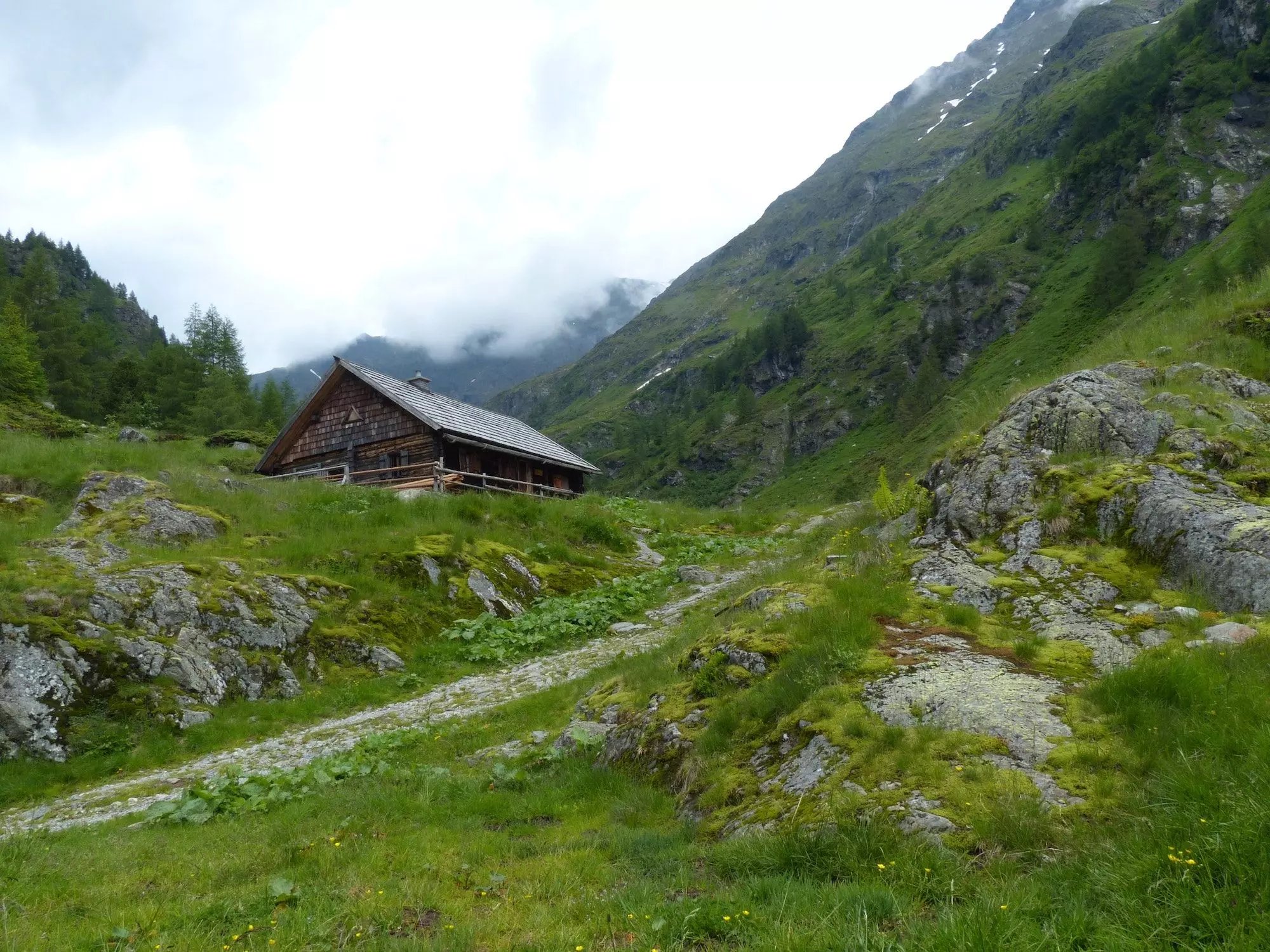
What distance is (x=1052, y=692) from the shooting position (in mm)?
6707

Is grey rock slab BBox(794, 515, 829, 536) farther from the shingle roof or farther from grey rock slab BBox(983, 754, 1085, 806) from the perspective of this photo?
grey rock slab BBox(983, 754, 1085, 806)

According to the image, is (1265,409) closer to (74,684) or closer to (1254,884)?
(1254,884)

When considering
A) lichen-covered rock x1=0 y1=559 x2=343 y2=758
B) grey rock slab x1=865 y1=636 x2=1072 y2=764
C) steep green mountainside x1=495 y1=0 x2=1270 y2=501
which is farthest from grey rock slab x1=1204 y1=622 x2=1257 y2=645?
steep green mountainside x1=495 y1=0 x2=1270 y2=501

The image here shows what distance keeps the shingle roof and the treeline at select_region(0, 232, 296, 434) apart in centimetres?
2719

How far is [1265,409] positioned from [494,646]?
55.0 feet

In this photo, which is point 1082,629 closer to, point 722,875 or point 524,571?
point 722,875

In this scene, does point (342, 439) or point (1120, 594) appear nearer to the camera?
point (1120, 594)

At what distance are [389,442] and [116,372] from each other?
152 ft

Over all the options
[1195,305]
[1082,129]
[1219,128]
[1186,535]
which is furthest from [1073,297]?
[1186,535]

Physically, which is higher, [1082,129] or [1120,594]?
[1082,129]

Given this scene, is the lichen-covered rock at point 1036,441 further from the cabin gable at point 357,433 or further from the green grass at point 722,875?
the cabin gable at point 357,433

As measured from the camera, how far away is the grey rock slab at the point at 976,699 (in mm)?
6078

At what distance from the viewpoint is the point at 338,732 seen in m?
12.7

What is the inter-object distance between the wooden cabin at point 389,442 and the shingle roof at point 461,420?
79mm
